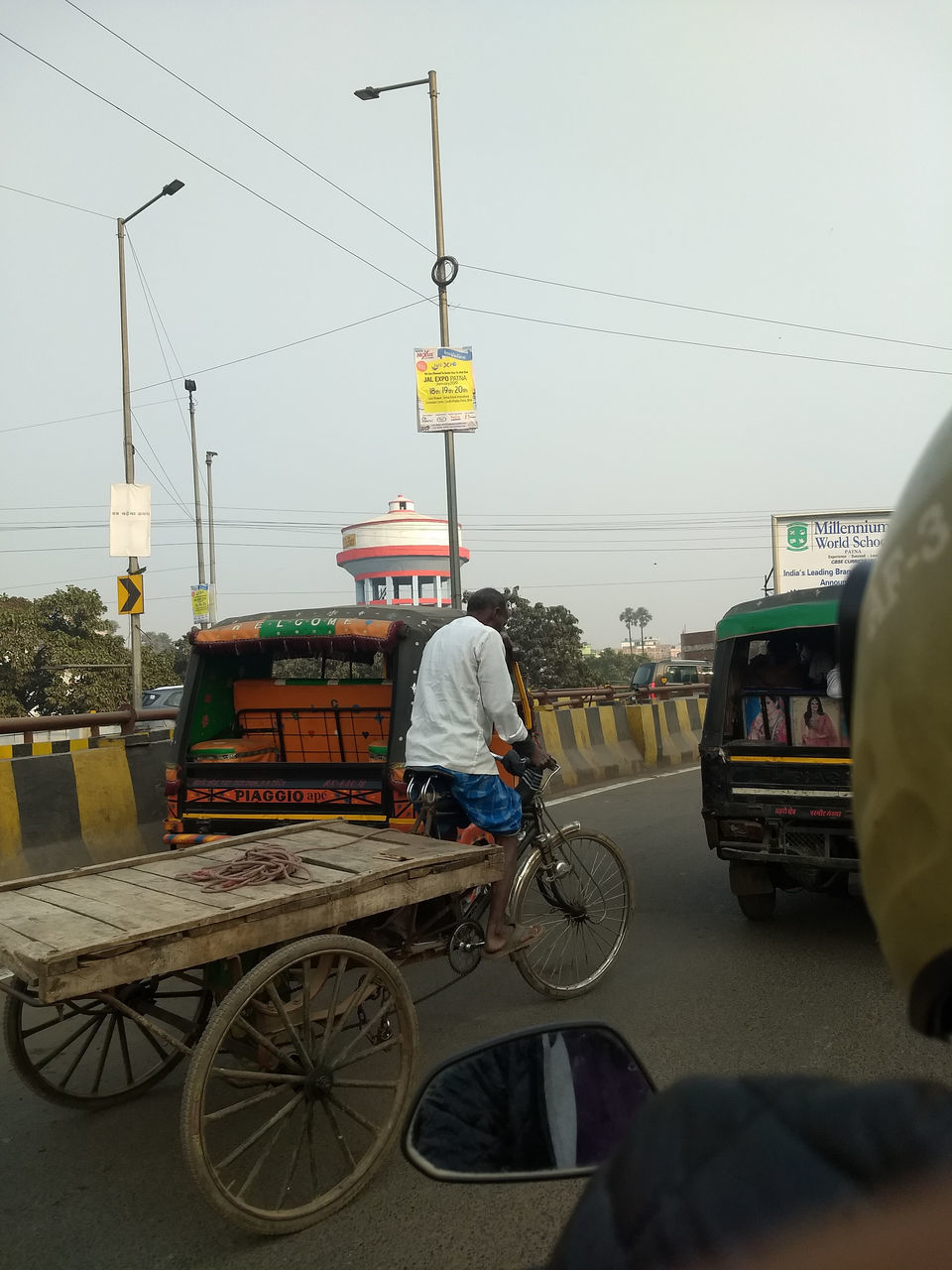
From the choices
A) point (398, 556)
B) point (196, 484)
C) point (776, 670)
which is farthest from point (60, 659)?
point (398, 556)

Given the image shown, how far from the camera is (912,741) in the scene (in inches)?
27.1

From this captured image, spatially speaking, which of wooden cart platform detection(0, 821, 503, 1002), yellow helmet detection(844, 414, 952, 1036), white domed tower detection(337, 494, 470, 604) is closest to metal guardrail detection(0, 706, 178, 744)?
wooden cart platform detection(0, 821, 503, 1002)

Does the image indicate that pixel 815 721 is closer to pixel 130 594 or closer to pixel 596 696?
pixel 130 594

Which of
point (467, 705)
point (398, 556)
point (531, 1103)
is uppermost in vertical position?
point (398, 556)

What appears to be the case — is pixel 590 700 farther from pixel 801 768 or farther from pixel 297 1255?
pixel 297 1255

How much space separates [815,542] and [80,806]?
17351 mm

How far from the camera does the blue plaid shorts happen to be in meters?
4.49

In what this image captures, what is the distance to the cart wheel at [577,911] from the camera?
492 centimetres

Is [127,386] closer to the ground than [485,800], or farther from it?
farther from it

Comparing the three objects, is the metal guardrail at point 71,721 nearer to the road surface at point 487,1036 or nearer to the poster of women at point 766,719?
the road surface at point 487,1036

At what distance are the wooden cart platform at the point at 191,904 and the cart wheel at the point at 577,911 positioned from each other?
97 cm

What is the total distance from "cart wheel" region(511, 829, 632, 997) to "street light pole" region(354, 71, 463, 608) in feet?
29.2

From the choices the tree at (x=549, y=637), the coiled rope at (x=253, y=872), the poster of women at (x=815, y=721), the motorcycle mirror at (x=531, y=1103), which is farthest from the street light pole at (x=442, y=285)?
the tree at (x=549, y=637)

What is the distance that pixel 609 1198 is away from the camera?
802 mm
